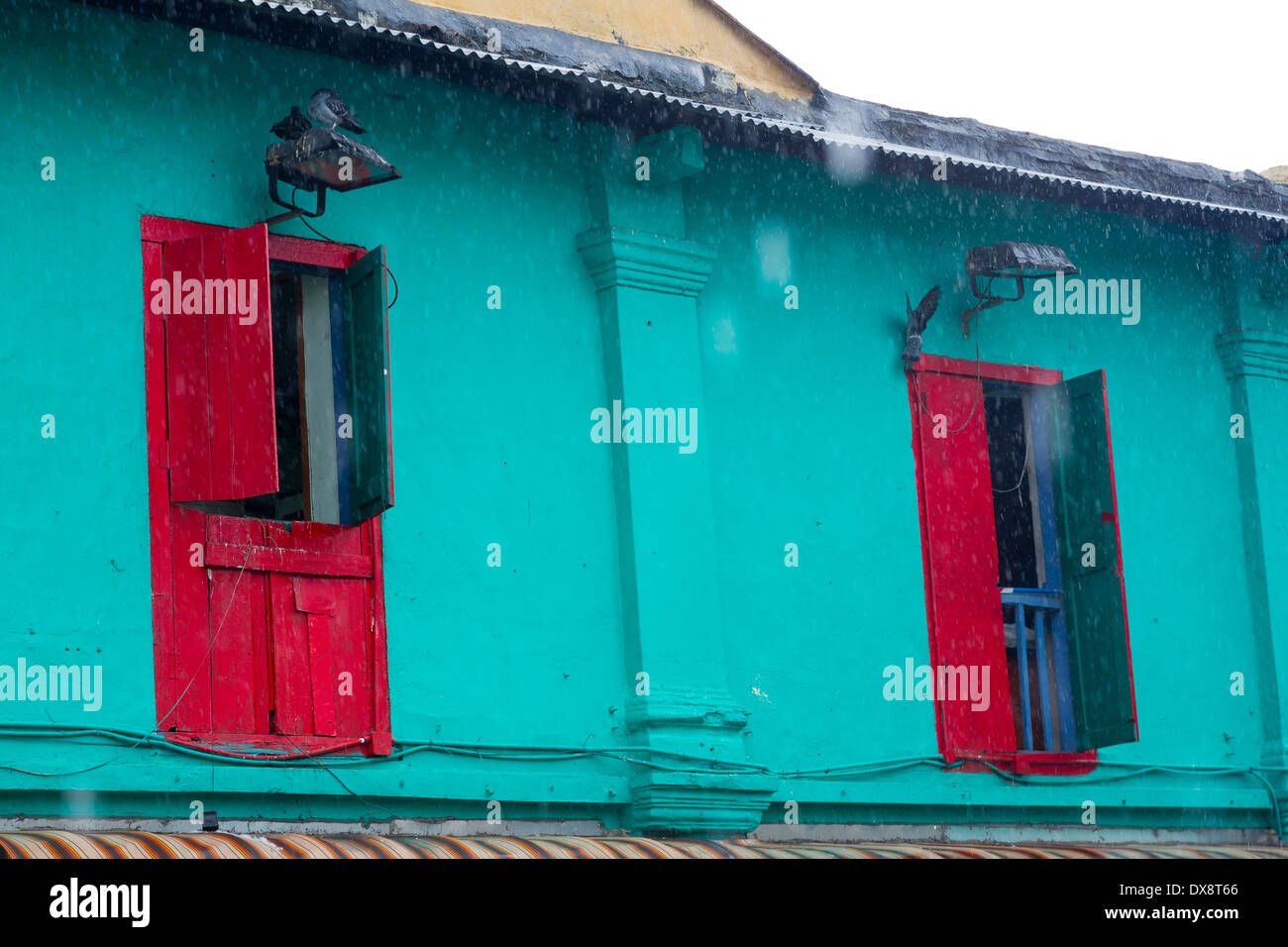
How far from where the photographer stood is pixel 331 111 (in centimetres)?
733

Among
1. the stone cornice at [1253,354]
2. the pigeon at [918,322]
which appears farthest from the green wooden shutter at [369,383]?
the stone cornice at [1253,354]

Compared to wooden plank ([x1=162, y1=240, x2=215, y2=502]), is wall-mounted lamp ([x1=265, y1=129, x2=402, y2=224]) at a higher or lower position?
higher

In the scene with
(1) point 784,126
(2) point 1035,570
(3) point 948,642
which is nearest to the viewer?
(1) point 784,126

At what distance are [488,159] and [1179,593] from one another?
4.47 m

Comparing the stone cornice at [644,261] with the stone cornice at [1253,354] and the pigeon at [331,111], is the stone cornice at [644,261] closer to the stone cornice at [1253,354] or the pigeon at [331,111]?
the pigeon at [331,111]

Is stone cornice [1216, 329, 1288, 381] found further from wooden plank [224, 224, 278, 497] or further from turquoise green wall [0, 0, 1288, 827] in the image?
wooden plank [224, 224, 278, 497]

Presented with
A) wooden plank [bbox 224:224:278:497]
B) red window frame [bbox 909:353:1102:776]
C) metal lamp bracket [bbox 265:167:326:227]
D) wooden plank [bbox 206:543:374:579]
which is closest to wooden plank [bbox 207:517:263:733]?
wooden plank [bbox 206:543:374:579]

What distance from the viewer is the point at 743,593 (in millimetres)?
8617

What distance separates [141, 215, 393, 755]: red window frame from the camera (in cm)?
689

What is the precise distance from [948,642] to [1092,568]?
0.91m

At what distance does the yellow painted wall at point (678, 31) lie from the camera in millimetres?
9023

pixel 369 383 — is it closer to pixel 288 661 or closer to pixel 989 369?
pixel 288 661

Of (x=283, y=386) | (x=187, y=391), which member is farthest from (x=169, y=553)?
(x=283, y=386)

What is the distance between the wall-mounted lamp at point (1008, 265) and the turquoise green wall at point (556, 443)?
0.37ft
